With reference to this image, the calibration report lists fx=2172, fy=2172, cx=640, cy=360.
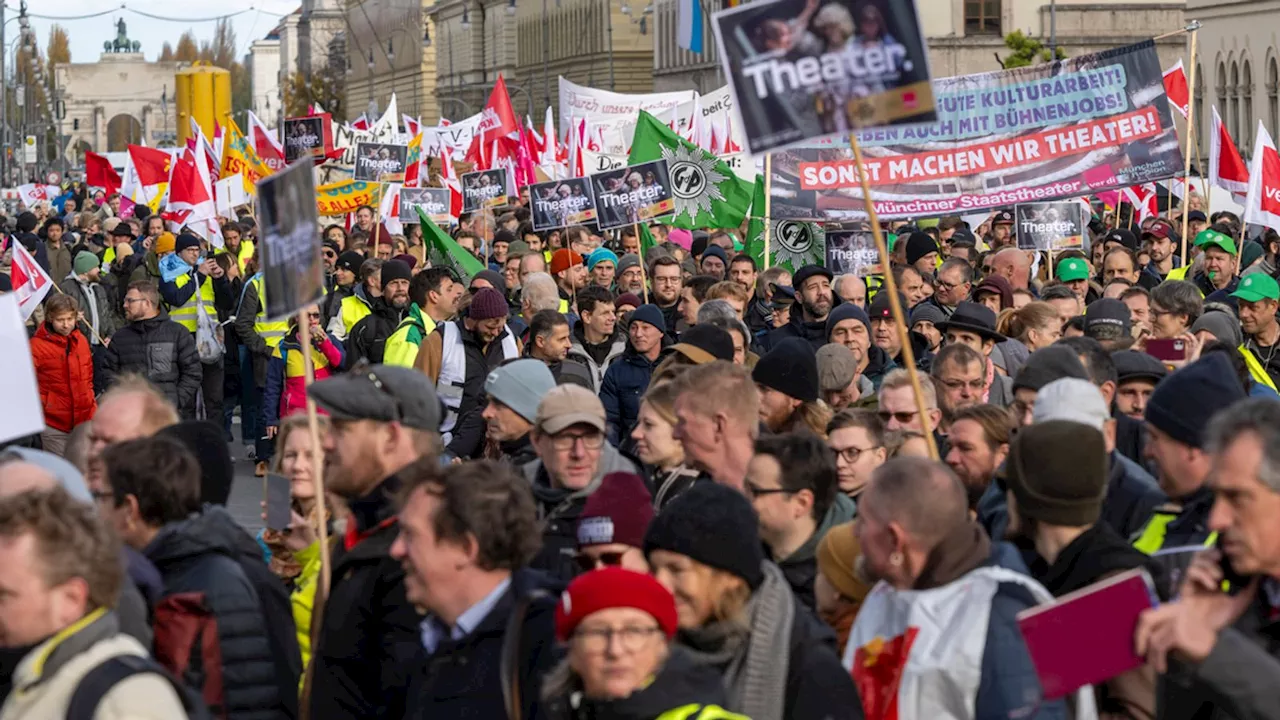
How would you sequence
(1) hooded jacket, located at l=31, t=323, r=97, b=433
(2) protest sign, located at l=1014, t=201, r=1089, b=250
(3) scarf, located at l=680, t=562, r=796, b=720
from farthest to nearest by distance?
(2) protest sign, located at l=1014, t=201, r=1089, b=250 → (1) hooded jacket, located at l=31, t=323, r=97, b=433 → (3) scarf, located at l=680, t=562, r=796, b=720

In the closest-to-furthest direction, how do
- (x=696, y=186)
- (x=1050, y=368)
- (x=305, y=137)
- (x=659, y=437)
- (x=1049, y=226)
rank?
1. (x=659, y=437)
2. (x=1050, y=368)
3. (x=1049, y=226)
4. (x=696, y=186)
5. (x=305, y=137)

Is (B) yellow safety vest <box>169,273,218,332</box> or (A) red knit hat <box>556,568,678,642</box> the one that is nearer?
(A) red knit hat <box>556,568,678,642</box>

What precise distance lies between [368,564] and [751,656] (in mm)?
1048

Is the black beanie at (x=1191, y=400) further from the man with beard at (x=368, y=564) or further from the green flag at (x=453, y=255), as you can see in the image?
the green flag at (x=453, y=255)

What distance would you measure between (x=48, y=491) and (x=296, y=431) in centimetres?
255

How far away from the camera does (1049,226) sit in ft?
55.3

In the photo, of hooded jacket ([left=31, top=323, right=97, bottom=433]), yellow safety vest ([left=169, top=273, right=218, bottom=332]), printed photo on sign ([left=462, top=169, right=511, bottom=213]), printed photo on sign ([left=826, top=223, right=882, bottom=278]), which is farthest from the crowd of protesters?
printed photo on sign ([left=462, top=169, right=511, bottom=213])

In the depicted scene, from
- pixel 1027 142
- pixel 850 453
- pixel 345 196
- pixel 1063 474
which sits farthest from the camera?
pixel 345 196

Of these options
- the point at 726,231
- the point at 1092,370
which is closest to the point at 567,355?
the point at 1092,370

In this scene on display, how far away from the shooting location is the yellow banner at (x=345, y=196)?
23.6 metres

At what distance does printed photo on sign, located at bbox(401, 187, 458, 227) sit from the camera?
23.7 meters

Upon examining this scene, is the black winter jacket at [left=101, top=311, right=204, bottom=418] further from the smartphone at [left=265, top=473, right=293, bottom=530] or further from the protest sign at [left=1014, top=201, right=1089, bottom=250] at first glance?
the smartphone at [left=265, top=473, right=293, bottom=530]

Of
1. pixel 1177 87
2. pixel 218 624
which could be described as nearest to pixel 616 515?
pixel 218 624

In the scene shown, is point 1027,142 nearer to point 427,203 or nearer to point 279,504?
point 279,504
